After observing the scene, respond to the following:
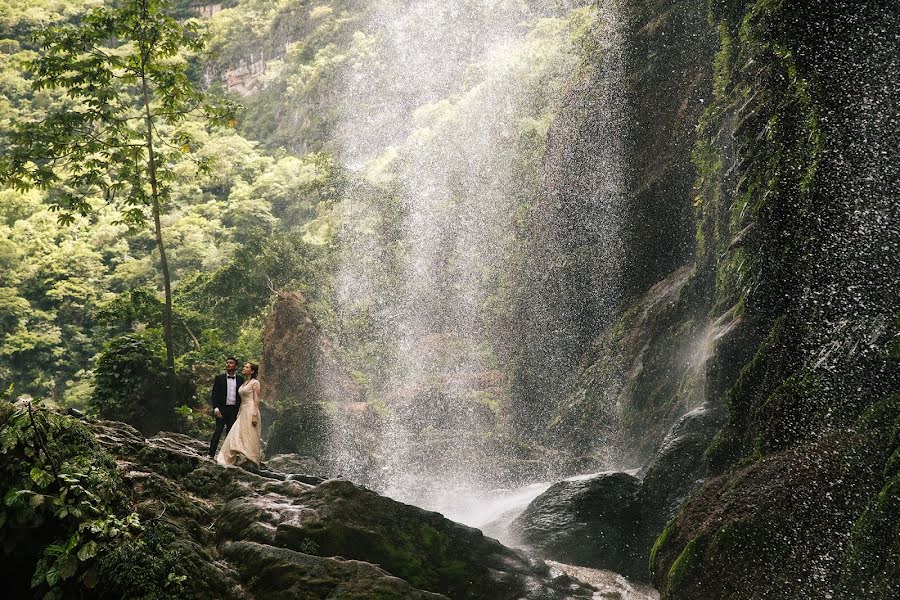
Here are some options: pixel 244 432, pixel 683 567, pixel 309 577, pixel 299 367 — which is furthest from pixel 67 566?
pixel 299 367

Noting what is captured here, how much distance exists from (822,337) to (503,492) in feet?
35.4

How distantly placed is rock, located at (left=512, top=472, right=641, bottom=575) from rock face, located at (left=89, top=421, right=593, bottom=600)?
1712 millimetres

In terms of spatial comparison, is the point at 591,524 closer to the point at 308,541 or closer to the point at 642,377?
the point at 308,541

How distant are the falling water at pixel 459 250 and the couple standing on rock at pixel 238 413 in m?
9.24

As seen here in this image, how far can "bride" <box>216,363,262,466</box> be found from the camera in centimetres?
998

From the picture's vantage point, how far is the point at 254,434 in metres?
10.2

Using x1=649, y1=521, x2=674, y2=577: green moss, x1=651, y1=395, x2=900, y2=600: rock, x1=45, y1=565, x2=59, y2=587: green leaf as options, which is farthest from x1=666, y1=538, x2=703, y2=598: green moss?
x1=45, y1=565, x2=59, y2=587: green leaf

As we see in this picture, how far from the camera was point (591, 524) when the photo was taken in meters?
10.9

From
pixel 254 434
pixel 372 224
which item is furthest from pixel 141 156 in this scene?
pixel 372 224

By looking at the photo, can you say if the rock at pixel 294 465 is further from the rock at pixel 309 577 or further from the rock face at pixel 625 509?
the rock at pixel 309 577

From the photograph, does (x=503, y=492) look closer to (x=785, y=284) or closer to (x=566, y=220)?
(x=566, y=220)

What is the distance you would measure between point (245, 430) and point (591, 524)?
16.7 ft

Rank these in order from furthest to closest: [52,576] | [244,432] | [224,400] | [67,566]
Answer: [224,400]
[244,432]
[67,566]
[52,576]

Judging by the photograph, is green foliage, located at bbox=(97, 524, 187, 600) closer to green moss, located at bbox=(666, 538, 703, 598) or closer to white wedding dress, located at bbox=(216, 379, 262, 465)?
white wedding dress, located at bbox=(216, 379, 262, 465)
